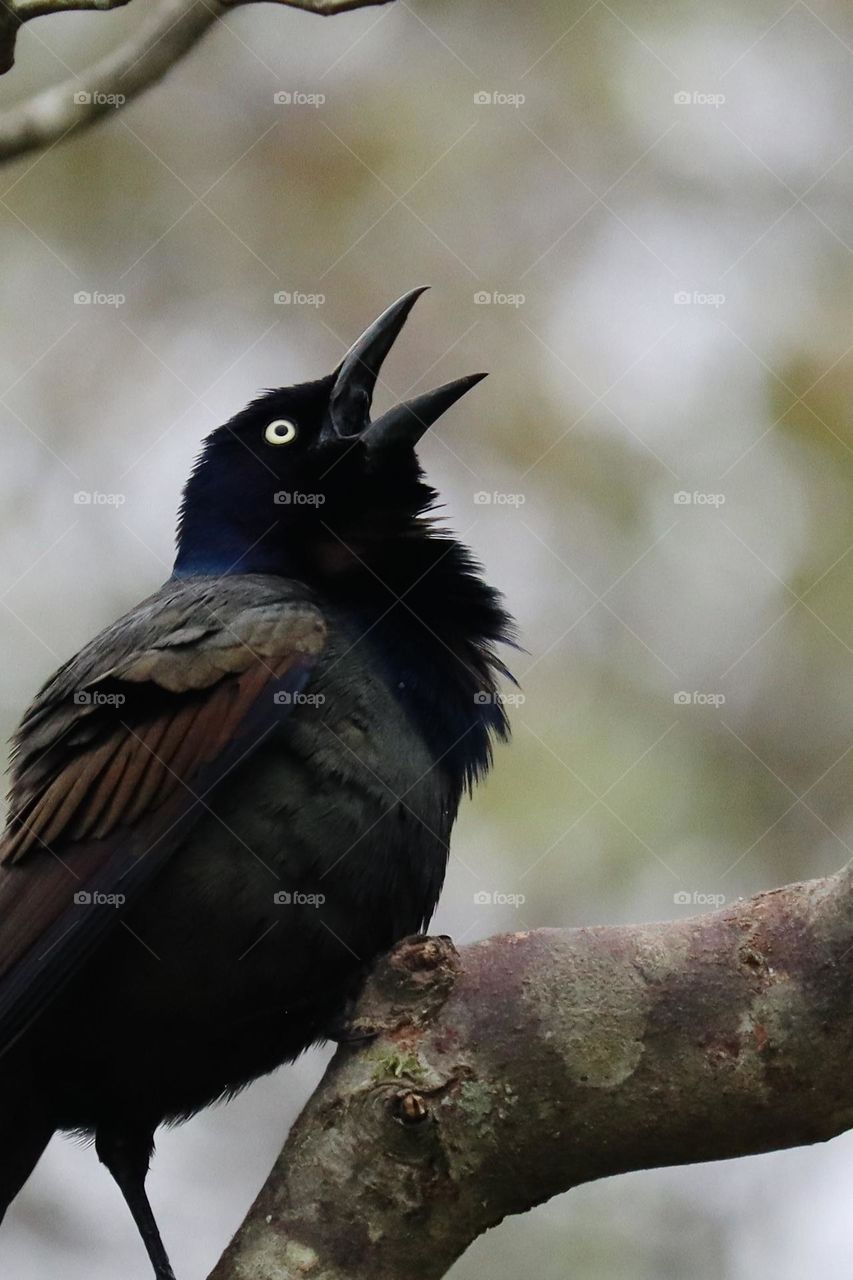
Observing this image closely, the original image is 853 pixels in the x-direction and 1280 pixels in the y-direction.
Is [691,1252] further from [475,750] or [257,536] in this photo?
[257,536]

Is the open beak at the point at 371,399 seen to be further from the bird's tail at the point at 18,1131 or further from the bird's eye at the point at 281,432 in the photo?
the bird's tail at the point at 18,1131

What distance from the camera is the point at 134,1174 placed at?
4.06 meters

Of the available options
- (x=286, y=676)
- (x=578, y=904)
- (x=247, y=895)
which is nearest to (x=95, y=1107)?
(x=247, y=895)

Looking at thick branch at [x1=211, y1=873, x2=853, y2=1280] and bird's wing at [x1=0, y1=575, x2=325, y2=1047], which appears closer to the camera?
thick branch at [x1=211, y1=873, x2=853, y2=1280]

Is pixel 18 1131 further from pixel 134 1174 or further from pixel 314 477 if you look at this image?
pixel 314 477

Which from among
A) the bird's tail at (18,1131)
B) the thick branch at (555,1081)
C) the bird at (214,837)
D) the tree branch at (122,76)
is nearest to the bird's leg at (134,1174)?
the bird at (214,837)

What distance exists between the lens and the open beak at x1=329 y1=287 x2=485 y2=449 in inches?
180

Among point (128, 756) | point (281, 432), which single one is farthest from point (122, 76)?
point (128, 756)

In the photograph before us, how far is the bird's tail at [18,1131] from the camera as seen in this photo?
152 inches

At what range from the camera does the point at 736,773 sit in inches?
275

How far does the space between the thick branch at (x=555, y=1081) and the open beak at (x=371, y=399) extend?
71.8 inches

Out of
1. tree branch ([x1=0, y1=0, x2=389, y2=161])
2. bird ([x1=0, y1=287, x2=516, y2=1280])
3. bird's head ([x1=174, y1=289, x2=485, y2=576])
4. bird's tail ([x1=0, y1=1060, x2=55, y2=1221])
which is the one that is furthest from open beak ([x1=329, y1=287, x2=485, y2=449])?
bird's tail ([x1=0, y1=1060, x2=55, y2=1221])

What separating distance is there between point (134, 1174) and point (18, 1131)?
0.34m

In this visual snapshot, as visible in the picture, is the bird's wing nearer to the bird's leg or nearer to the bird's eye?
the bird's leg
